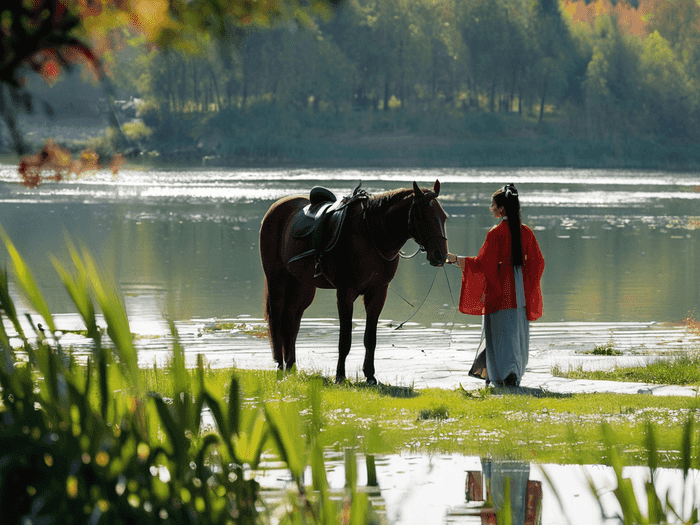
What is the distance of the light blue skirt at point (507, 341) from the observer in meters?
9.48

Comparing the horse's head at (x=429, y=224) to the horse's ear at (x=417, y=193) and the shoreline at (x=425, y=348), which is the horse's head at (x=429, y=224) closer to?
the horse's ear at (x=417, y=193)

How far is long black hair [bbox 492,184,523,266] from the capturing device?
946 centimetres

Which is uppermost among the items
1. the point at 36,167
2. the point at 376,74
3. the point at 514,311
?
the point at 376,74

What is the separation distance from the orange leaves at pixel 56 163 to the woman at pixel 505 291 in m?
6.40

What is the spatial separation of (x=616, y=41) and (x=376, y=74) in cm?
2268

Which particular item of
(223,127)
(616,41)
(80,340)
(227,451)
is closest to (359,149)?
(223,127)

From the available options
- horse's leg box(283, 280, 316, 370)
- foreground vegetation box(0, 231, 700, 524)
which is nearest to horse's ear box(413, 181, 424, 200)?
horse's leg box(283, 280, 316, 370)

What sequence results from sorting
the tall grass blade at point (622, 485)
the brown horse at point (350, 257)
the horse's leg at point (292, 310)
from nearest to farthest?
the tall grass blade at point (622, 485) < the brown horse at point (350, 257) < the horse's leg at point (292, 310)

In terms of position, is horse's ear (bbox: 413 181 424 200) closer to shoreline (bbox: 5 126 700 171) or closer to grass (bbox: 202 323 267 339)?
grass (bbox: 202 323 267 339)

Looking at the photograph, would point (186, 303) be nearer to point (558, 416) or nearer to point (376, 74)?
point (558, 416)

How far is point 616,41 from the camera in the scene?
330 ft

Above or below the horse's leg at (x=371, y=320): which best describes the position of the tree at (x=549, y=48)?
above

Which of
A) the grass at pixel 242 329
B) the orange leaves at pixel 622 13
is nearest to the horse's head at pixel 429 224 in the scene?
the grass at pixel 242 329

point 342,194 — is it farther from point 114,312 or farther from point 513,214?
point 114,312
